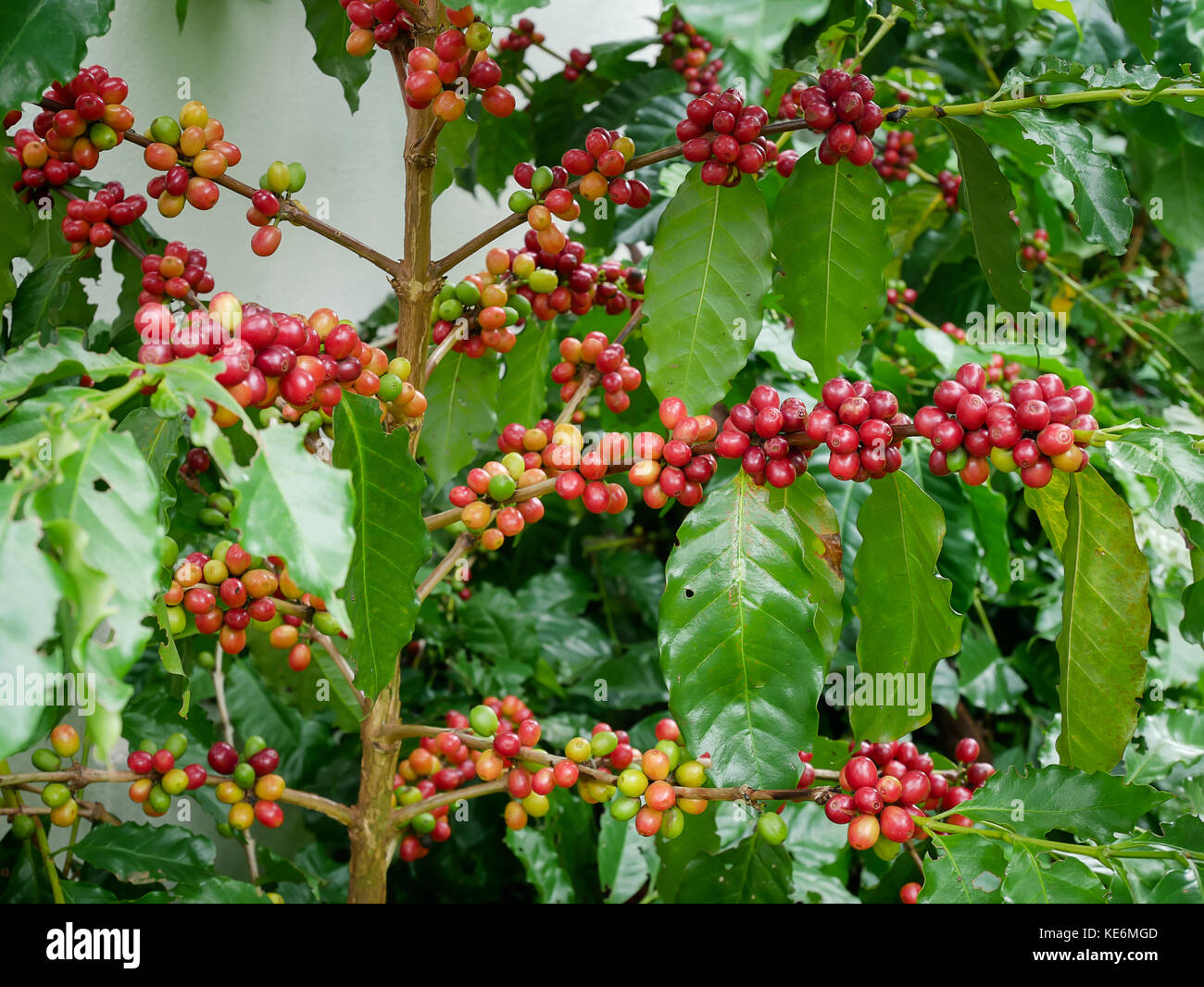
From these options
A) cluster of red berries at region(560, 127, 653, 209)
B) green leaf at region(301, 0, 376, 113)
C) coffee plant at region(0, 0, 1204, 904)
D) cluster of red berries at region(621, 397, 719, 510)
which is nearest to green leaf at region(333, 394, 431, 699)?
coffee plant at region(0, 0, 1204, 904)

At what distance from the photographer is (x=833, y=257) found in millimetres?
749

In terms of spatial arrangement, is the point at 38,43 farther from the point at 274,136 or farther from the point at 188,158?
the point at 274,136

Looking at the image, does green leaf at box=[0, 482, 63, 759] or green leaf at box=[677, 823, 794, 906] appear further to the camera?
green leaf at box=[677, 823, 794, 906]

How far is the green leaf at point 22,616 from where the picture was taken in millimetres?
337

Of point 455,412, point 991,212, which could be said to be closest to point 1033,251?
point 991,212

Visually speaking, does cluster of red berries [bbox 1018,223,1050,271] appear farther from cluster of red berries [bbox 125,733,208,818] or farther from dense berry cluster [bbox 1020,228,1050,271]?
cluster of red berries [bbox 125,733,208,818]

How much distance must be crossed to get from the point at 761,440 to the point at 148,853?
0.67m

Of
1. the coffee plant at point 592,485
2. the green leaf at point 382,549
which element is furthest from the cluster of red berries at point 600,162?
the green leaf at point 382,549

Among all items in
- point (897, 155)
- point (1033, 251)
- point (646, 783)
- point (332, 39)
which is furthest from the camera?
point (1033, 251)

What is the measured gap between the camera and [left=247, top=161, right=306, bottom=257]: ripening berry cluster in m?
0.69

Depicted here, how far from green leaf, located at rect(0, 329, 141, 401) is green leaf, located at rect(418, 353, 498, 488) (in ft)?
1.29

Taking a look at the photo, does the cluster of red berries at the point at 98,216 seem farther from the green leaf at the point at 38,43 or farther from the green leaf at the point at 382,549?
the green leaf at the point at 382,549

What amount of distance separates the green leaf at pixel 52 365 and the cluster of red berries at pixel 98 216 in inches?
12.0

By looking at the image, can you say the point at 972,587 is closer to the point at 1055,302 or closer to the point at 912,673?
the point at 912,673
